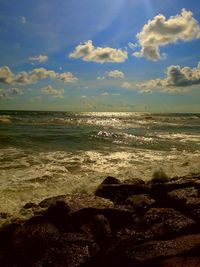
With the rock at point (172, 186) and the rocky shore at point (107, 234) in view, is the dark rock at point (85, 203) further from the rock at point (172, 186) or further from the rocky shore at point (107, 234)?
the rock at point (172, 186)

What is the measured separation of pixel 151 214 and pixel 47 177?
5.61 metres

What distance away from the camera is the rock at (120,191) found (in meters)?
7.21

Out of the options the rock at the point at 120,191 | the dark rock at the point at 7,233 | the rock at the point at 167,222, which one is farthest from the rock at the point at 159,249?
the rock at the point at 120,191

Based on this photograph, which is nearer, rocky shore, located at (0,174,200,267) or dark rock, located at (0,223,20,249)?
rocky shore, located at (0,174,200,267)

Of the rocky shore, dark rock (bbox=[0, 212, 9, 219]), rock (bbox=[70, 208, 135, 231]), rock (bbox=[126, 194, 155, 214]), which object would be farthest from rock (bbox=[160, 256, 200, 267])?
dark rock (bbox=[0, 212, 9, 219])

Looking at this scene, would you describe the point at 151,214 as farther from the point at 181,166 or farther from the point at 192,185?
the point at 181,166

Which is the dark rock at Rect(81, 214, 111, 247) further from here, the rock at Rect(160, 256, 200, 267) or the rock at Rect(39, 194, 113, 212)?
the rock at Rect(160, 256, 200, 267)

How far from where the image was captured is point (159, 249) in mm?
4379

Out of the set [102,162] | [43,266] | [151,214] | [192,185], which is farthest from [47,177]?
[43,266]

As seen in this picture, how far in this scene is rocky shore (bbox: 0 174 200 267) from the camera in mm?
4297

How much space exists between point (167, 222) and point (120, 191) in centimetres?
235

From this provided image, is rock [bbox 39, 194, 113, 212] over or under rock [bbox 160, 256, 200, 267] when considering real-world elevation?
over

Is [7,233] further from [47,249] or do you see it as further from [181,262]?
[181,262]

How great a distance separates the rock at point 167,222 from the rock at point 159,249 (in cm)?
30
